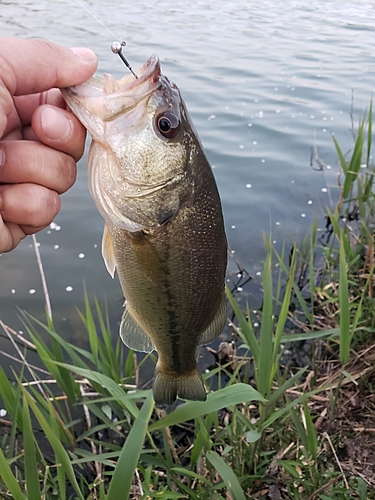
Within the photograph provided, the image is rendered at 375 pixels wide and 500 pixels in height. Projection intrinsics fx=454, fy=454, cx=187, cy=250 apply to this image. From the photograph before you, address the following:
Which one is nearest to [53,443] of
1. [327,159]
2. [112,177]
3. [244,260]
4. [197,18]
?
[112,177]

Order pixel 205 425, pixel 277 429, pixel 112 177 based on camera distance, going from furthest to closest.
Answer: pixel 277 429, pixel 205 425, pixel 112 177

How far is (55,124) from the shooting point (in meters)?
1.64

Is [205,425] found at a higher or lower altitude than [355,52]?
lower

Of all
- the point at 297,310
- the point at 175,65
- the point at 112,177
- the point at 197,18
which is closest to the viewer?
the point at 112,177

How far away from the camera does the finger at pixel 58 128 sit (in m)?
1.64

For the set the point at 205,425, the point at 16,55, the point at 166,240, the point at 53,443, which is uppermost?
the point at 16,55

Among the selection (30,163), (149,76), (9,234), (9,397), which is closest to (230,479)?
(9,397)

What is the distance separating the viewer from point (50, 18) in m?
12.2

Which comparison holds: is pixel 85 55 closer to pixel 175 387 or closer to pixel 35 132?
pixel 35 132

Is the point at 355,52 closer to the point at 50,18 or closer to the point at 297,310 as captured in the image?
the point at 50,18

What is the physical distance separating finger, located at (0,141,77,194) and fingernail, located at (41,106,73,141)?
101 millimetres

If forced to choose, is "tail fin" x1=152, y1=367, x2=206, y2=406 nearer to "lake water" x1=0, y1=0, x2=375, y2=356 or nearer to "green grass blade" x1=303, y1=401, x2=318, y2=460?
"green grass blade" x1=303, y1=401, x2=318, y2=460

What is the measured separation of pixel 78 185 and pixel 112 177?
4.57 metres

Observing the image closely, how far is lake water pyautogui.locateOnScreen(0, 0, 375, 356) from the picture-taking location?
4758 millimetres
